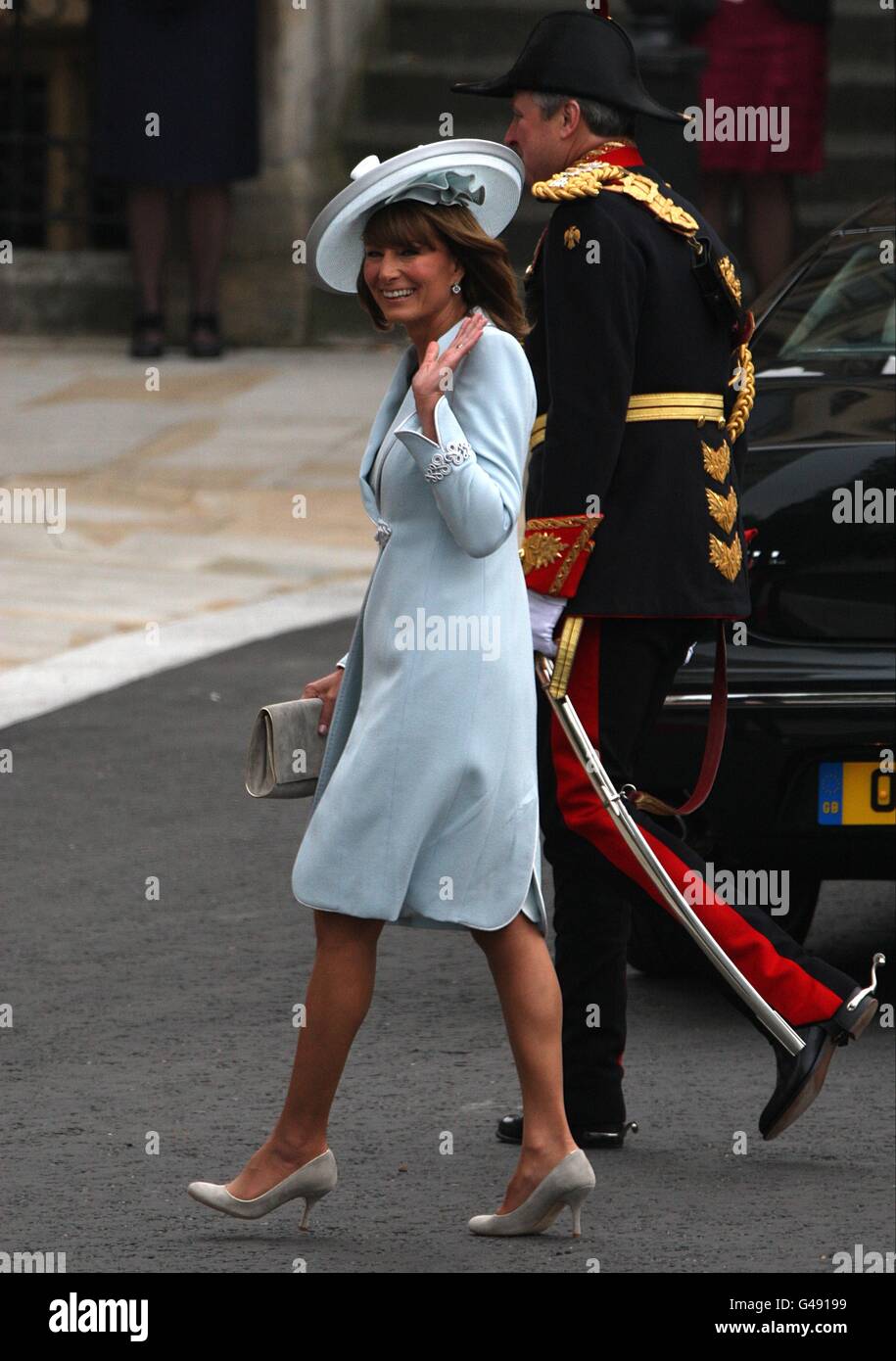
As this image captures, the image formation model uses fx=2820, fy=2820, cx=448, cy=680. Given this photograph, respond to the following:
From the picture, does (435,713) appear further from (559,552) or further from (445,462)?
(559,552)

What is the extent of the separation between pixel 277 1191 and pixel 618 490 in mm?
1298

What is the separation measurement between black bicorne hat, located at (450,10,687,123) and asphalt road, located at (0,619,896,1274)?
5.93ft

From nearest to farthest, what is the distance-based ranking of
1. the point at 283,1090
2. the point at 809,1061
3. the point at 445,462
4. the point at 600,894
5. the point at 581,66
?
the point at 445,462 → the point at 809,1061 → the point at 581,66 → the point at 600,894 → the point at 283,1090

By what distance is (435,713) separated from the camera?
424cm

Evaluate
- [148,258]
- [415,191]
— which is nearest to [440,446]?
[415,191]

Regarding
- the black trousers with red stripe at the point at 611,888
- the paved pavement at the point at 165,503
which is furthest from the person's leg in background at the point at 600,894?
the paved pavement at the point at 165,503

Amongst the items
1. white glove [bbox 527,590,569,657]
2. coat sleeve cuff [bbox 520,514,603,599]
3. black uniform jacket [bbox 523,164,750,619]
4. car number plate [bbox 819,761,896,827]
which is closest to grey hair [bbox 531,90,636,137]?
black uniform jacket [bbox 523,164,750,619]

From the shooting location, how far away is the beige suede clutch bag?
4367 millimetres

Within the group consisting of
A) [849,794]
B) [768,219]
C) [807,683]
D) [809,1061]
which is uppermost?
[768,219]

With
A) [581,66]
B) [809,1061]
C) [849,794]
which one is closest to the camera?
[809,1061]

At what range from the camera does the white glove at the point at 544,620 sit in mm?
4742

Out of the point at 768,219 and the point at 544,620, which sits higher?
the point at 768,219

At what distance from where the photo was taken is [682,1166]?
15.9 feet

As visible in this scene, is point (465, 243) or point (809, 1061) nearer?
point (465, 243)
